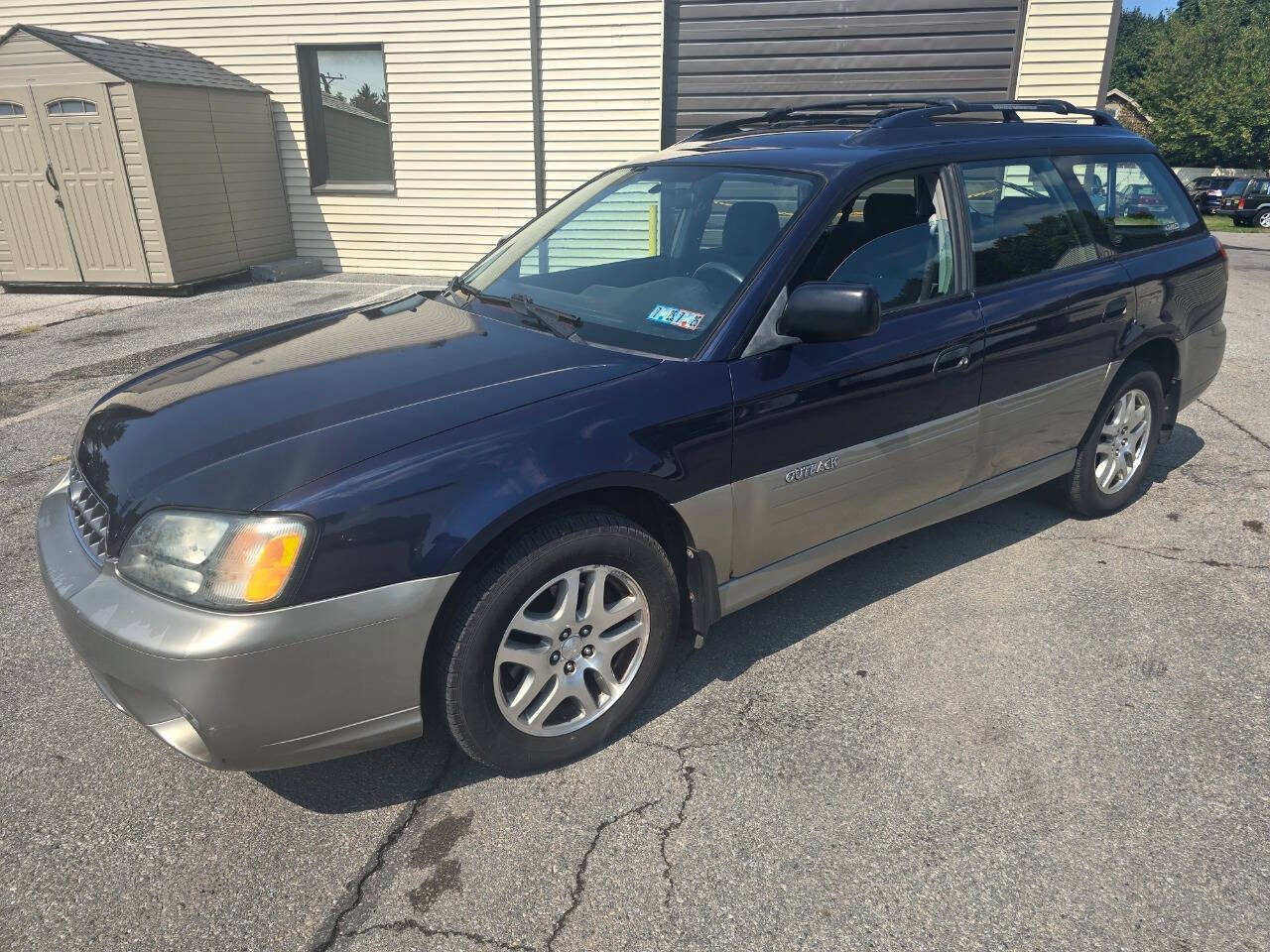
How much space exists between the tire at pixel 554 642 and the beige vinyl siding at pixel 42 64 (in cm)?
969

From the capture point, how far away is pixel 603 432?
93.8 inches

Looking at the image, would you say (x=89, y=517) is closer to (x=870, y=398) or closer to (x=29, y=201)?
(x=870, y=398)

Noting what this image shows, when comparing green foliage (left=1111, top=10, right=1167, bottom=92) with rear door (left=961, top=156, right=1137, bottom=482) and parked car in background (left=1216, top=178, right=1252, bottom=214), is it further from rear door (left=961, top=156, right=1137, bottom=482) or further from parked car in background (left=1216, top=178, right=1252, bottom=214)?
rear door (left=961, top=156, right=1137, bottom=482)

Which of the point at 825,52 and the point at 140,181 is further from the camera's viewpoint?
the point at 825,52

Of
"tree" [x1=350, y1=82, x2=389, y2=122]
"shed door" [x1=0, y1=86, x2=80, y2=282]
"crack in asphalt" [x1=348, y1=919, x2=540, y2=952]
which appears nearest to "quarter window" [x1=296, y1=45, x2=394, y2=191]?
"tree" [x1=350, y1=82, x2=389, y2=122]

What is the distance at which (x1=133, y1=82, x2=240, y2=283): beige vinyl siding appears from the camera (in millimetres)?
9453

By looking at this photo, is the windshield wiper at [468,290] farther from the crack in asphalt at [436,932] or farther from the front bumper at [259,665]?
the crack in asphalt at [436,932]

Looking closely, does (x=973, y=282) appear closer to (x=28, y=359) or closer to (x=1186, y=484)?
(x=1186, y=484)

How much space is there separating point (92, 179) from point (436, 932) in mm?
10328

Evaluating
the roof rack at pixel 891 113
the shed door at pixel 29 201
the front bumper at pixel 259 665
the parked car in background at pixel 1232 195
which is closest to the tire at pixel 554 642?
the front bumper at pixel 259 665

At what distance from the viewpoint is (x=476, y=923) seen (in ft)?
6.73

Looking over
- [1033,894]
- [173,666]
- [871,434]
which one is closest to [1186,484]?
[871,434]

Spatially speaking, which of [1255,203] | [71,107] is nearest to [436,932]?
[71,107]

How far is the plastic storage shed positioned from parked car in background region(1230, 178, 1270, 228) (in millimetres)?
31490
